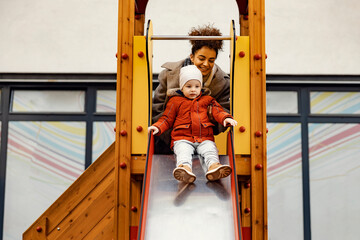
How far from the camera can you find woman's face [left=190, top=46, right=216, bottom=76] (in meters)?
3.98

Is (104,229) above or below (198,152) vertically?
below

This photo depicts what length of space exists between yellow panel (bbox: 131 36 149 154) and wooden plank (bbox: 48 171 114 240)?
995 mm

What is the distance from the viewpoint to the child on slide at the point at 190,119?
340cm

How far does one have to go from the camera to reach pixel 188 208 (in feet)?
9.78

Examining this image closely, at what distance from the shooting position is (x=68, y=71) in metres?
6.34

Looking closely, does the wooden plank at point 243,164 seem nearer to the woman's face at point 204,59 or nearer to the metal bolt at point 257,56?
the metal bolt at point 257,56

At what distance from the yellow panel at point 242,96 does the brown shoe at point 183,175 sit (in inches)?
23.7

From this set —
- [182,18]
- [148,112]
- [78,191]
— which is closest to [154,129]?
[148,112]

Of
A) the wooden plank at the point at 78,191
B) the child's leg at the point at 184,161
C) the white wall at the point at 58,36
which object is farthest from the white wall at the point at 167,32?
the child's leg at the point at 184,161

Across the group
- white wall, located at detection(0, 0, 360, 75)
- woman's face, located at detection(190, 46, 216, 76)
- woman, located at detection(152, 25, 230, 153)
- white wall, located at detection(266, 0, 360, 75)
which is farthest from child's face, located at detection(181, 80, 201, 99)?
white wall, located at detection(266, 0, 360, 75)

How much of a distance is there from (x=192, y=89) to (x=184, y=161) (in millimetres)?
671

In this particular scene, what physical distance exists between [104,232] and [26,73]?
116 inches

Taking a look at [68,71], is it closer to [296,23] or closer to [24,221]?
[24,221]

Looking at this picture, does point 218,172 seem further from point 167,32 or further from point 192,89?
point 167,32
